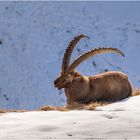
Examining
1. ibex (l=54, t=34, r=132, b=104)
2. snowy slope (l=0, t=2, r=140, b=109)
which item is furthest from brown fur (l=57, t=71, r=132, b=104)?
snowy slope (l=0, t=2, r=140, b=109)

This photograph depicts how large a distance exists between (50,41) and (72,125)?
110 ft

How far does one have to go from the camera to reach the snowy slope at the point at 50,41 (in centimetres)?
3500

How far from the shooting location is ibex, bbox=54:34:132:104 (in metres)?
12.2

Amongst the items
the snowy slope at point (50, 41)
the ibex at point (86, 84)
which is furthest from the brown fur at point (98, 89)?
the snowy slope at point (50, 41)

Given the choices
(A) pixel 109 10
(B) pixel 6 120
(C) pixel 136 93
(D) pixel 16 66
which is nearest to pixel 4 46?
(D) pixel 16 66

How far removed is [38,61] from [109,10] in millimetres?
12081

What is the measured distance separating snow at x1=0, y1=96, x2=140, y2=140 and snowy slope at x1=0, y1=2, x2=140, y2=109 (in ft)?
77.3

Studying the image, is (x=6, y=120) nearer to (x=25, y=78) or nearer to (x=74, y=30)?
(x=25, y=78)

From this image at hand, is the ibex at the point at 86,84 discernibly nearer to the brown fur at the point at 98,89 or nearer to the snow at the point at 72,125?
the brown fur at the point at 98,89

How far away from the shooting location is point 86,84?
40.7 ft

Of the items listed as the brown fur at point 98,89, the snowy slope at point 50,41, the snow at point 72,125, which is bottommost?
the snow at point 72,125

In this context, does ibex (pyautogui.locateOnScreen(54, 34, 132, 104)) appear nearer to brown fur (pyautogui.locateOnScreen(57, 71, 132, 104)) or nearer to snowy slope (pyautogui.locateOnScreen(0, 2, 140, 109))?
brown fur (pyautogui.locateOnScreen(57, 71, 132, 104))

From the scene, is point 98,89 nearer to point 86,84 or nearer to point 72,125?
point 86,84

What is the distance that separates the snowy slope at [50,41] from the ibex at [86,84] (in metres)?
19.9
